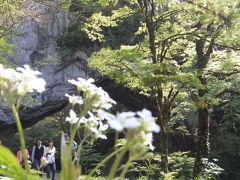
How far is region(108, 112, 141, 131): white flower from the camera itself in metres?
0.77

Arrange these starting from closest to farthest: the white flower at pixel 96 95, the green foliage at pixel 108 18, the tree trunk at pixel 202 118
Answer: the white flower at pixel 96 95 → the green foliage at pixel 108 18 → the tree trunk at pixel 202 118

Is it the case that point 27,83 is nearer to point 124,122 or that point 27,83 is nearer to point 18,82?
point 18,82

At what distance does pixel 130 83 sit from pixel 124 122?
6380 millimetres

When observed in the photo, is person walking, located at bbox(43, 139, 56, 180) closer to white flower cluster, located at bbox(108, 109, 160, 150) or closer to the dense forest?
the dense forest

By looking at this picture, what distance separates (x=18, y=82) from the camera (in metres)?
1.00

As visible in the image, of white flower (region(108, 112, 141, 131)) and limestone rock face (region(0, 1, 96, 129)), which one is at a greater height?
limestone rock face (region(0, 1, 96, 129))

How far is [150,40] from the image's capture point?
734cm

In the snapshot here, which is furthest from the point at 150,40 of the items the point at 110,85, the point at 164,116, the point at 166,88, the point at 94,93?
the point at 110,85

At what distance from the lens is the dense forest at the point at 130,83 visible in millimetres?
1006

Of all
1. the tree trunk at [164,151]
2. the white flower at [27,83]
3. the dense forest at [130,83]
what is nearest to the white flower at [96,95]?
the dense forest at [130,83]

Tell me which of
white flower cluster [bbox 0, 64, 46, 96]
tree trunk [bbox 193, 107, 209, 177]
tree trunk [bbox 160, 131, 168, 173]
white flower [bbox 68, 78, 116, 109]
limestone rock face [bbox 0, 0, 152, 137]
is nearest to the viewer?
white flower cluster [bbox 0, 64, 46, 96]

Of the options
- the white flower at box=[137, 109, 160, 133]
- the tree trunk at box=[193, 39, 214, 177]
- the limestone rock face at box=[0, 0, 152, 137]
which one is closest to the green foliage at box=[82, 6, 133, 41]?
the tree trunk at box=[193, 39, 214, 177]

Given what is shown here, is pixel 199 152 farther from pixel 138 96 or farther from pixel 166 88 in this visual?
pixel 138 96

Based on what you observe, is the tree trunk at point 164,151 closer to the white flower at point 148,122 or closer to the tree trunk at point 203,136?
the tree trunk at point 203,136
